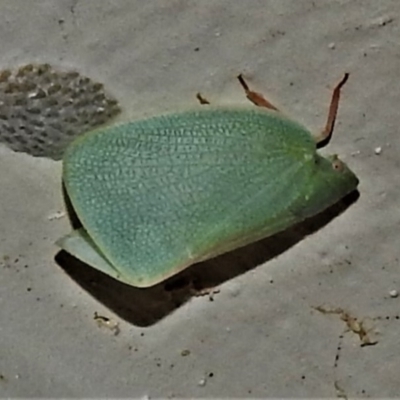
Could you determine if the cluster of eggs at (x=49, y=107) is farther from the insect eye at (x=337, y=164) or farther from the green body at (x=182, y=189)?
the insect eye at (x=337, y=164)

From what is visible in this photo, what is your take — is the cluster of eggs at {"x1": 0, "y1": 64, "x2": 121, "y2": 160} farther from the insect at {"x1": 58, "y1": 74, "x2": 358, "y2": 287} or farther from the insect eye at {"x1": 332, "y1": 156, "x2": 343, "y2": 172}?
the insect eye at {"x1": 332, "y1": 156, "x2": 343, "y2": 172}

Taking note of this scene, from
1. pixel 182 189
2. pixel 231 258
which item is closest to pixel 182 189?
pixel 182 189

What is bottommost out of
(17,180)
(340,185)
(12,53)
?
(340,185)

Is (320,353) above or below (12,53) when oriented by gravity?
below

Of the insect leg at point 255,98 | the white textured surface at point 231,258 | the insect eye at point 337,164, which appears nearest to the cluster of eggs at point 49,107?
the white textured surface at point 231,258

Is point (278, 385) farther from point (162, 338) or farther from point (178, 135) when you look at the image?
point (178, 135)

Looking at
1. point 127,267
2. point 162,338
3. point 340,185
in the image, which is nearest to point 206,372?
point 162,338

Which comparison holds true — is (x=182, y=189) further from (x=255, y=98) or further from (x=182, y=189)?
(x=255, y=98)
